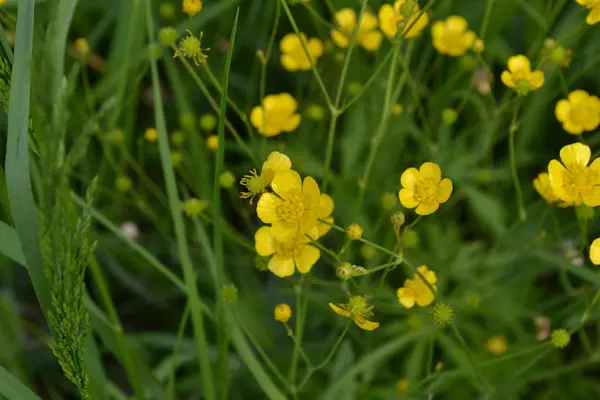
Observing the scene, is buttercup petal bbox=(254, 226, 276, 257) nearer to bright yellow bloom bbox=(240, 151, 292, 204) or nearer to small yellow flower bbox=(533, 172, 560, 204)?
bright yellow bloom bbox=(240, 151, 292, 204)

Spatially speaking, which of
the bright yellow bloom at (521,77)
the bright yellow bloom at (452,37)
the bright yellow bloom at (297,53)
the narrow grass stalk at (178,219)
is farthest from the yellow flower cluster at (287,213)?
the bright yellow bloom at (452,37)

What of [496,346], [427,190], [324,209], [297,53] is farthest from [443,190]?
[297,53]

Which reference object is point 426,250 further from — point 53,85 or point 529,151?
point 53,85

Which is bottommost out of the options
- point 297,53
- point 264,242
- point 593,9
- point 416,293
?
point 416,293

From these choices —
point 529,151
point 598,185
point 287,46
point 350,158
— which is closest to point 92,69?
point 287,46

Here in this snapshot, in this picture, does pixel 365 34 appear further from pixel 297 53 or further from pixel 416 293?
pixel 416 293

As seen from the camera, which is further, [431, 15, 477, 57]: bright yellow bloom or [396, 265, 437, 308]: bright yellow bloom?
[431, 15, 477, 57]: bright yellow bloom

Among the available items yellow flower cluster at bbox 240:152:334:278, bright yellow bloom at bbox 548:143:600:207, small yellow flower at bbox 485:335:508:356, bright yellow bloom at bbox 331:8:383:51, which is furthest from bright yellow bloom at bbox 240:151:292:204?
small yellow flower at bbox 485:335:508:356
